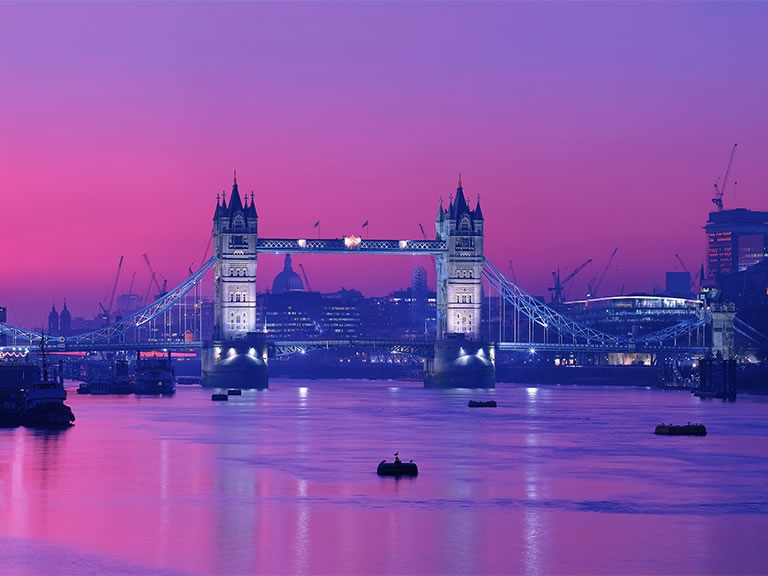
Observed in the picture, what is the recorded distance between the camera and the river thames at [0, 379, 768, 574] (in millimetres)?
49969

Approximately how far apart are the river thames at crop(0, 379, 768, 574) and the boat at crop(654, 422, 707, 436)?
1291 millimetres

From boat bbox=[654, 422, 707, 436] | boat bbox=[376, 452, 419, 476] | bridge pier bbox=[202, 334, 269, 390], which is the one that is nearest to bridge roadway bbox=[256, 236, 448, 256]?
bridge pier bbox=[202, 334, 269, 390]

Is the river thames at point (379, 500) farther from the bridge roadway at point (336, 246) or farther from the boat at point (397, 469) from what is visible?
the bridge roadway at point (336, 246)

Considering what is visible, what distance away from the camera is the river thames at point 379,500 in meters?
50.0

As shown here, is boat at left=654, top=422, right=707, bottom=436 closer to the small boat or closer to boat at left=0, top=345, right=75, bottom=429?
the small boat

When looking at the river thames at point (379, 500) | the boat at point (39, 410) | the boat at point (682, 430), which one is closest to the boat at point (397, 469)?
the river thames at point (379, 500)

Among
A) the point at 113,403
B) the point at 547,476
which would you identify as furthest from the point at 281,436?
the point at 113,403

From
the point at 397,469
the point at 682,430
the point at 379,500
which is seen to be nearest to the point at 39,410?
the point at 397,469

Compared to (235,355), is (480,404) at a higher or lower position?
lower

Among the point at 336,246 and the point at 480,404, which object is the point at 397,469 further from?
the point at 336,246

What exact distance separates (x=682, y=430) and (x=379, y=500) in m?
50.8

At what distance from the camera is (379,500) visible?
6444 centimetres

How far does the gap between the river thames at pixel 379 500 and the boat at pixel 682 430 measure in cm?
129

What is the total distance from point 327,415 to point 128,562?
90194mm
